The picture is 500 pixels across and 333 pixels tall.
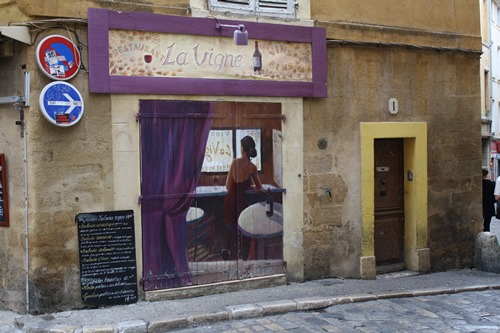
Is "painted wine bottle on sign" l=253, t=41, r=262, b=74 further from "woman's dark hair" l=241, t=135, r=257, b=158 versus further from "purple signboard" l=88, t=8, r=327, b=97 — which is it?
"woman's dark hair" l=241, t=135, r=257, b=158

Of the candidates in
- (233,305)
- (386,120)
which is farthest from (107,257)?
(386,120)

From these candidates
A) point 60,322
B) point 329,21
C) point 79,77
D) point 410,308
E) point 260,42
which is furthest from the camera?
point 329,21

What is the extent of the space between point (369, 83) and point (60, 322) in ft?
17.7

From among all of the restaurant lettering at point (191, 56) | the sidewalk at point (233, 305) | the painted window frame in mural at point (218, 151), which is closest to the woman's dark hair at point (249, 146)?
the painted window frame in mural at point (218, 151)

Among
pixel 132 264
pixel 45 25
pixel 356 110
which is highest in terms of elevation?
pixel 45 25

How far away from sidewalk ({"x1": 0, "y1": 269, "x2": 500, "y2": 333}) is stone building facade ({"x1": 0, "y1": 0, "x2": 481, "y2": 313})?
0.22 m

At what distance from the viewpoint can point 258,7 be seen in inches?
314

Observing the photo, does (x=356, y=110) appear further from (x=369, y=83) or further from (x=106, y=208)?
(x=106, y=208)

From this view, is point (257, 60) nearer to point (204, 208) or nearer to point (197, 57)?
point (197, 57)

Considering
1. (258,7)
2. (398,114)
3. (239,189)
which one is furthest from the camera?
(398,114)

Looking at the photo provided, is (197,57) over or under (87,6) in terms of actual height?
under

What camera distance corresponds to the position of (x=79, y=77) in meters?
6.76

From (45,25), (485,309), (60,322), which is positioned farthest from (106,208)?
(485,309)

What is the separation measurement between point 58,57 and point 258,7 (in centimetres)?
281
